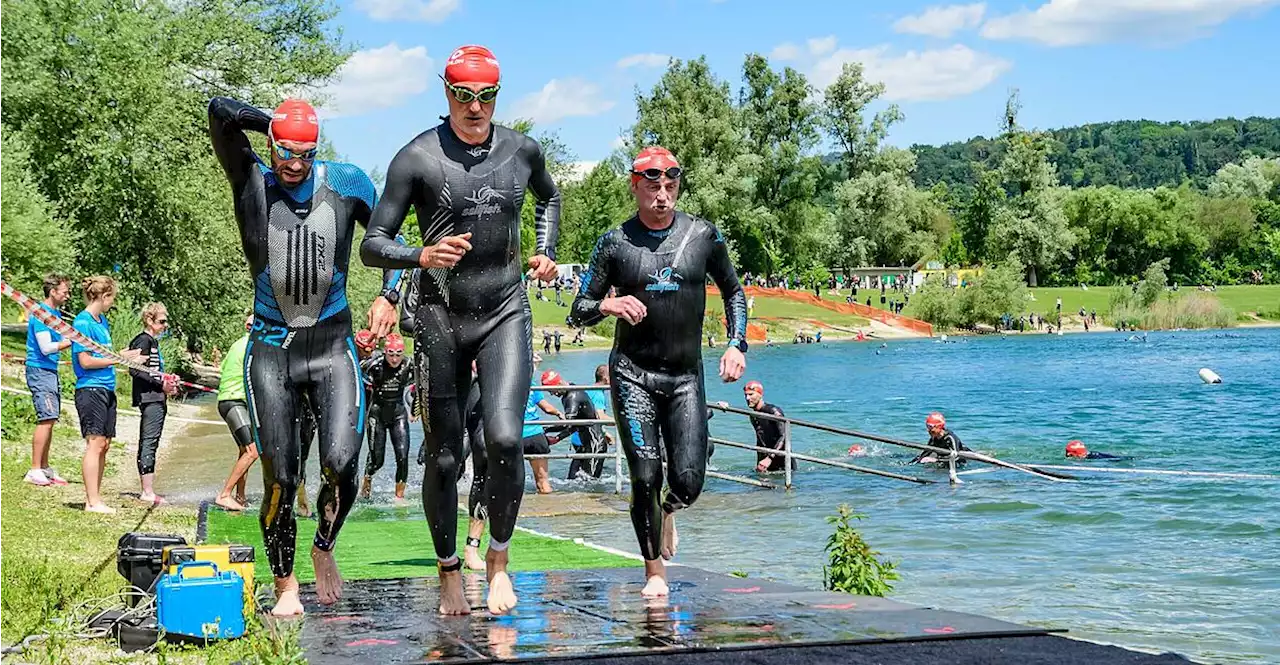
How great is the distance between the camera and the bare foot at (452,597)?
741 cm

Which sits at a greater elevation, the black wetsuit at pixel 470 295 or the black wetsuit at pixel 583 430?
the black wetsuit at pixel 470 295

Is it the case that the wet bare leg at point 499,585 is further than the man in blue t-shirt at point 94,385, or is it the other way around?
the man in blue t-shirt at point 94,385

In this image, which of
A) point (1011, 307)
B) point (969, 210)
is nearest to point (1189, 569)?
point (1011, 307)

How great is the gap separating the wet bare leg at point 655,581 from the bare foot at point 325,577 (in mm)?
1670

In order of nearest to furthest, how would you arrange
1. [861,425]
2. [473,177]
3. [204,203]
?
[473,177]
[204,203]
[861,425]

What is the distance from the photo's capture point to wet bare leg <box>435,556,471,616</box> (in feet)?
24.3

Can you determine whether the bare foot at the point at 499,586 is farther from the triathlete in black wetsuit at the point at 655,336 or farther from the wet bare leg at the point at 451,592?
the triathlete in black wetsuit at the point at 655,336

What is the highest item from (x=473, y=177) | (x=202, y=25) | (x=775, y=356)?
(x=202, y=25)

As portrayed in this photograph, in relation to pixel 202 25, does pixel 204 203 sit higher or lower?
lower

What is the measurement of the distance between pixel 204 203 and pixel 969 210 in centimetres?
9805

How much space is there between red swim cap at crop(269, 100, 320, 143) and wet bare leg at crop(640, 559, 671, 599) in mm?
2924

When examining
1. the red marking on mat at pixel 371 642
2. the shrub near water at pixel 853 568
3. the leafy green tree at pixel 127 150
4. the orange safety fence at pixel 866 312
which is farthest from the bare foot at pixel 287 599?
the orange safety fence at pixel 866 312

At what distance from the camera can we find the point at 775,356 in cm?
9200

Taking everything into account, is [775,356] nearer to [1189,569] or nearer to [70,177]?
[70,177]
